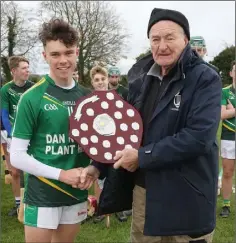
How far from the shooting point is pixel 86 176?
2.47 meters

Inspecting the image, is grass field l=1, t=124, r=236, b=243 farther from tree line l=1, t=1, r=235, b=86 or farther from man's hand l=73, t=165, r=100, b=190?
tree line l=1, t=1, r=235, b=86

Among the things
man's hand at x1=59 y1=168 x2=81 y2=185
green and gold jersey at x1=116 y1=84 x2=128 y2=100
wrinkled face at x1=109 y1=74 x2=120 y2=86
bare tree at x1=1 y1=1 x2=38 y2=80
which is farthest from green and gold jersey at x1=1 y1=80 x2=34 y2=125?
bare tree at x1=1 y1=1 x2=38 y2=80

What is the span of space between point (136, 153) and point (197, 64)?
650mm

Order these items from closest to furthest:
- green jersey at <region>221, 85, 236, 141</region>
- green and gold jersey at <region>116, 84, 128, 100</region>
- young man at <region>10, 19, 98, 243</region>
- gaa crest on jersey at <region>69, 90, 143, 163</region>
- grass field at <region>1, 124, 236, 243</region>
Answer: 1. gaa crest on jersey at <region>69, 90, 143, 163</region>
2. young man at <region>10, 19, 98, 243</region>
3. green and gold jersey at <region>116, 84, 128, 100</region>
4. grass field at <region>1, 124, 236, 243</region>
5. green jersey at <region>221, 85, 236, 141</region>

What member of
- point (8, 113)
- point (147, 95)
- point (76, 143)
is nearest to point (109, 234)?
point (8, 113)

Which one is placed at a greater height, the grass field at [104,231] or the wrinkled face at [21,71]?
the wrinkled face at [21,71]

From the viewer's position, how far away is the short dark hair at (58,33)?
247 centimetres

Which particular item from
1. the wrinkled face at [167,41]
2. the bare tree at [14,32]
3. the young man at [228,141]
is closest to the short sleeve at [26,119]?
the wrinkled face at [167,41]

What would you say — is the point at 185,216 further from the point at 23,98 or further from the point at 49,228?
the point at 23,98

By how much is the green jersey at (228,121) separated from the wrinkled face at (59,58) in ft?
10.4

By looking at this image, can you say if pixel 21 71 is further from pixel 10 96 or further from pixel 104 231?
pixel 104 231

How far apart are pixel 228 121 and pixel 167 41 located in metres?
3.41

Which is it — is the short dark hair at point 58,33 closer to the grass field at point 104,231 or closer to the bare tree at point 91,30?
the grass field at point 104,231

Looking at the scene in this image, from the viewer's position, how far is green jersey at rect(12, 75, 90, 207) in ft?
7.87
